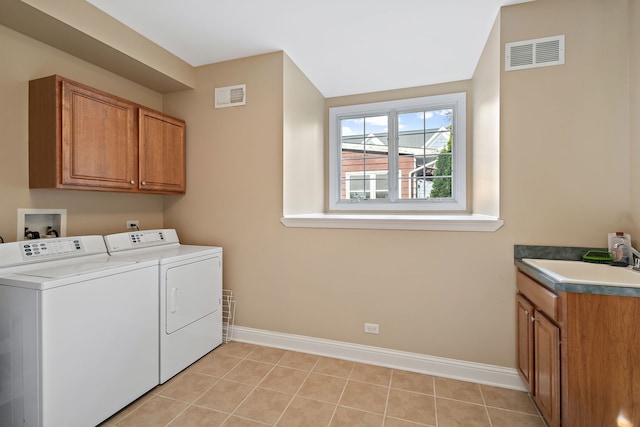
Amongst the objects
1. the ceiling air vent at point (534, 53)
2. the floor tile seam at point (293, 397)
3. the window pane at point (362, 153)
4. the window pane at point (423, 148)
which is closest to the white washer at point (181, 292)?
the floor tile seam at point (293, 397)

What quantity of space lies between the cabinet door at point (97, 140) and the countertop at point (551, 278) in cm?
298

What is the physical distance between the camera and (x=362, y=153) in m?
3.63

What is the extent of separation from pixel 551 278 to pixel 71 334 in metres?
2.53

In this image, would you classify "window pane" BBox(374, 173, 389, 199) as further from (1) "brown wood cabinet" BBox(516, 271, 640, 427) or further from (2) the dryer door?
(1) "brown wood cabinet" BBox(516, 271, 640, 427)

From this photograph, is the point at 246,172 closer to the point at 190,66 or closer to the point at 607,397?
the point at 190,66

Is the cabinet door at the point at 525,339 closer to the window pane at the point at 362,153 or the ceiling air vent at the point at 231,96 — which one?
the window pane at the point at 362,153

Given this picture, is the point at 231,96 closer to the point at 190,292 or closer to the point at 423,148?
the point at 190,292

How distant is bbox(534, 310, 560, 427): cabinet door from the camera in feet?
4.69

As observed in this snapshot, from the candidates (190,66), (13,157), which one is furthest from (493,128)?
(13,157)

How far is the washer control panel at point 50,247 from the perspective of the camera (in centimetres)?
173

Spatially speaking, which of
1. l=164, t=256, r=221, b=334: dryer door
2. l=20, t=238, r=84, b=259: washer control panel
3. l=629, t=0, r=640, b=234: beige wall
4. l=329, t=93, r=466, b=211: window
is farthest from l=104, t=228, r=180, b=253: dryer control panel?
l=629, t=0, r=640, b=234: beige wall

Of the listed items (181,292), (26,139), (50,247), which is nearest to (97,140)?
(26,139)

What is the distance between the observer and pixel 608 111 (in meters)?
1.85

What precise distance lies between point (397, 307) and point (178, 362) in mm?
1764
